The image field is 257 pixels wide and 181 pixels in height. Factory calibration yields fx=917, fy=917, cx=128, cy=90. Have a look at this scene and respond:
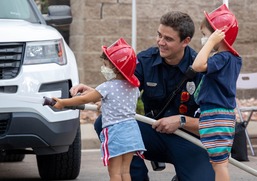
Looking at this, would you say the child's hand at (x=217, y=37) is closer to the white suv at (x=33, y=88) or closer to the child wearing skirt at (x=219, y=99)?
the child wearing skirt at (x=219, y=99)

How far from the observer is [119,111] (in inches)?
233

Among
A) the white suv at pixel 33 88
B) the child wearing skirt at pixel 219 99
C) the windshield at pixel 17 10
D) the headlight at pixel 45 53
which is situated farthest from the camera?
the windshield at pixel 17 10

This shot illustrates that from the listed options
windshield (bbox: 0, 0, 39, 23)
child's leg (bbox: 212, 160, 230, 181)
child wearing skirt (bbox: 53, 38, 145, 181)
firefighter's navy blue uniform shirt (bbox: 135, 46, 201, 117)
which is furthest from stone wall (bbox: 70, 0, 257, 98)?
child's leg (bbox: 212, 160, 230, 181)

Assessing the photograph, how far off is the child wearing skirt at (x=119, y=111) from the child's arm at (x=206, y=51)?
1.60 feet

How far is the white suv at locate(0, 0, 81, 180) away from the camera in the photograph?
6910mm

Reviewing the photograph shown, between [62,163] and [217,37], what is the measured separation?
264cm

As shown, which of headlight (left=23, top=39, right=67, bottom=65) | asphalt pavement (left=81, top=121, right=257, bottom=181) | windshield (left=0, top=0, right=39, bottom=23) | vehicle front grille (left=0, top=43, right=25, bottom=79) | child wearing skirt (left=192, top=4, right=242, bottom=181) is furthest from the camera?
asphalt pavement (left=81, top=121, right=257, bottom=181)

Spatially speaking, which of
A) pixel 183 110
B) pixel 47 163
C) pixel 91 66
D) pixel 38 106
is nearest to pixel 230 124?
pixel 183 110

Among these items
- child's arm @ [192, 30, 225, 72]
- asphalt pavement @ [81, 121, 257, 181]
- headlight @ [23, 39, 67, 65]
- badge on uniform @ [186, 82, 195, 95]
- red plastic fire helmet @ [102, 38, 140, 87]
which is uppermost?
child's arm @ [192, 30, 225, 72]

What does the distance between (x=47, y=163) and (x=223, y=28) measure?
2.66 meters

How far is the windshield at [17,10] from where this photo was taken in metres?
7.93

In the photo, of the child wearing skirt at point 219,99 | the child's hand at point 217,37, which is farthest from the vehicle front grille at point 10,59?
the child's hand at point 217,37

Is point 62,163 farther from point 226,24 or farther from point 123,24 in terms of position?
point 123,24

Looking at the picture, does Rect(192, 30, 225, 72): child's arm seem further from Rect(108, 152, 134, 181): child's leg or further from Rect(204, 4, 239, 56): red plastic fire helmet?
Rect(108, 152, 134, 181): child's leg
